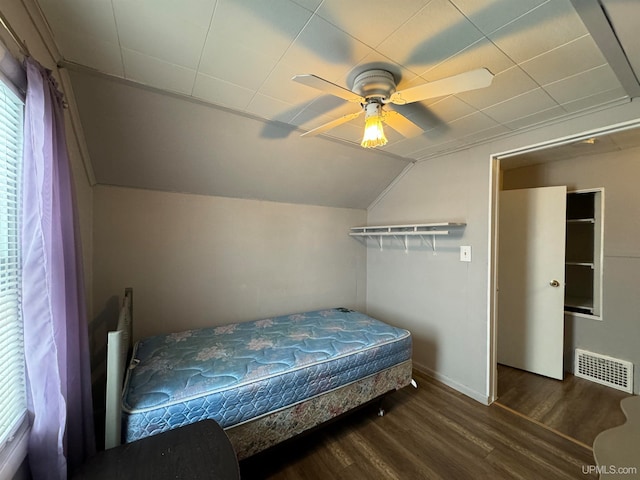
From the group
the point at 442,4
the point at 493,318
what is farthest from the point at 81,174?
the point at 493,318

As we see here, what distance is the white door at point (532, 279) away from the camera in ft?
8.29

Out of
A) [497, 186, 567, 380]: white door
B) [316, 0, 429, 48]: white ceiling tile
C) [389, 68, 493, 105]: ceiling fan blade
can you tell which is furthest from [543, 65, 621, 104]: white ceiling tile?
[497, 186, 567, 380]: white door

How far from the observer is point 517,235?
2.78m

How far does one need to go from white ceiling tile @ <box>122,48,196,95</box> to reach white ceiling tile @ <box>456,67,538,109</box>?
1.60m

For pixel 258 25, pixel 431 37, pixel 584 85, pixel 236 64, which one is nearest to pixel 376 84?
pixel 431 37

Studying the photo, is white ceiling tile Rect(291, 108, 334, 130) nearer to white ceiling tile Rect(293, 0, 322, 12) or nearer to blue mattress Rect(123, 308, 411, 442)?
white ceiling tile Rect(293, 0, 322, 12)

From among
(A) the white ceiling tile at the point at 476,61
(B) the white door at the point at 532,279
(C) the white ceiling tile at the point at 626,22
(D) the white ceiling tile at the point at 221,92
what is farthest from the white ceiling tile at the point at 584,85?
(D) the white ceiling tile at the point at 221,92

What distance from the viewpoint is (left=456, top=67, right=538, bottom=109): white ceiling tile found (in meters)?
1.37

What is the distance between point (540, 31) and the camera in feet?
3.55

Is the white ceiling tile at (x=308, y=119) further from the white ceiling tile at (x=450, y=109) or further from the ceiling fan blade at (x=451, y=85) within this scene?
the ceiling fan blade at (x=451, y=85)

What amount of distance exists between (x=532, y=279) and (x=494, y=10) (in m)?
2.67

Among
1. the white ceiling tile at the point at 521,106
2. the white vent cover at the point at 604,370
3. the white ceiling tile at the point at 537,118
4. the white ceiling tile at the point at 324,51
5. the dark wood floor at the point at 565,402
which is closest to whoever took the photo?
the white ceiling tile at the point at 324,51

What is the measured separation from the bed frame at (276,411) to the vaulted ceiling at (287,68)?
1.17 m

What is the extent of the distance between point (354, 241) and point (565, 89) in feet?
7.47
